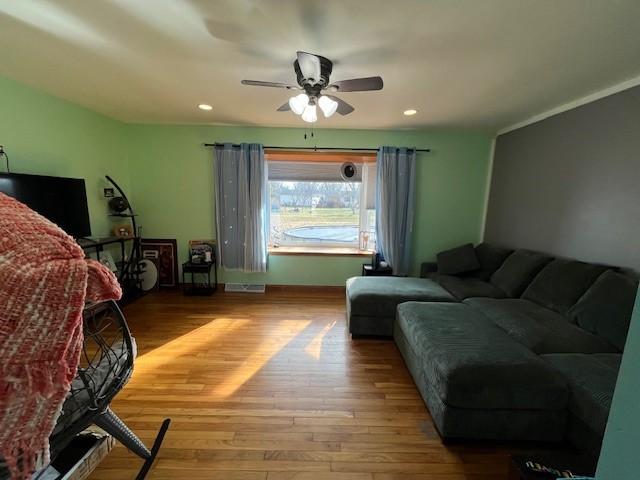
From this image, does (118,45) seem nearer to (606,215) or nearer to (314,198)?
(314,198)

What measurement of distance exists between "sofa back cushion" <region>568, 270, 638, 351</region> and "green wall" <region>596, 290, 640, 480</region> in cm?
176

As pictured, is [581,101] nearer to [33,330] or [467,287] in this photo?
[467,287]

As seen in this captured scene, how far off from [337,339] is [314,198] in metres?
2.13

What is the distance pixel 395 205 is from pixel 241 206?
2.14 m

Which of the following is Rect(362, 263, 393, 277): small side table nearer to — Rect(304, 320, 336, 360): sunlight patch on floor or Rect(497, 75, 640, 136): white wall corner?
Rect(304, 320, 336, 360): sunlight patch on floor

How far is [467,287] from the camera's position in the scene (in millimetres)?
2828

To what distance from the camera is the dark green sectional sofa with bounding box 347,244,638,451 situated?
4.69 feet

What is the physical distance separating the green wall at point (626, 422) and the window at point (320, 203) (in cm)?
352

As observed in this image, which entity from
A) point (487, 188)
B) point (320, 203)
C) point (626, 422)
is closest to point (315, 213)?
point (320, 203)

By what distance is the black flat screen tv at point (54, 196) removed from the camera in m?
2.17

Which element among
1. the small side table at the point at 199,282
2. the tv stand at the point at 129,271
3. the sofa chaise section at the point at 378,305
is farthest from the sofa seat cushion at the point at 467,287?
the tv stand at the point at 129,271

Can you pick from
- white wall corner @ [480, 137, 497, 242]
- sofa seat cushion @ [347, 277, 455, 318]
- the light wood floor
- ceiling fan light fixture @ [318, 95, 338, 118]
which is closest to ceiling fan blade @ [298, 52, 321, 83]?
ceiling fan light fixture @ [318, 95, 338, 118]

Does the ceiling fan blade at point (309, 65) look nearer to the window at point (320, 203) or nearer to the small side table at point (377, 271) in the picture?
the window at point (320, 203)

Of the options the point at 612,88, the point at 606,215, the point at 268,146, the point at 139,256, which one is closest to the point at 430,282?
the point at 606,215
